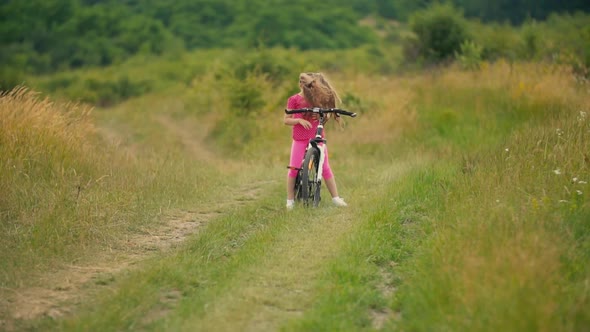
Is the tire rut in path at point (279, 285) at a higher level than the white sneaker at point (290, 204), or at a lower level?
higher

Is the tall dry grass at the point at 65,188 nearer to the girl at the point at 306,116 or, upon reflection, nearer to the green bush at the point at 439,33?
the girl at the point at 306,116

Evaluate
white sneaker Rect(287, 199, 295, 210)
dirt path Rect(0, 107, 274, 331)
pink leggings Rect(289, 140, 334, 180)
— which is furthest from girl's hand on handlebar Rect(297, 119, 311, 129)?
dirt path Rect(0, 107, 274, 331)

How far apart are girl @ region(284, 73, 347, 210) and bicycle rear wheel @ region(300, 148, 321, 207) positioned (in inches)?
8.2

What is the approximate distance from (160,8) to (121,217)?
4865 cm

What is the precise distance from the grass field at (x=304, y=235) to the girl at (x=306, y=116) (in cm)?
44

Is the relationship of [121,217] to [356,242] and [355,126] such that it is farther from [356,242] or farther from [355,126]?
[355,126]

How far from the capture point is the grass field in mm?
4914

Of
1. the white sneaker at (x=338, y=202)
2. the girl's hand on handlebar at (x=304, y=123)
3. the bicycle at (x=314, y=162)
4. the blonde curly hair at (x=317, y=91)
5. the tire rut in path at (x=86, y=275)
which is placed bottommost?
the white sneaker at (x=338, y=202)

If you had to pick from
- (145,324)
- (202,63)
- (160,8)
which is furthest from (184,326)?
(160,8)

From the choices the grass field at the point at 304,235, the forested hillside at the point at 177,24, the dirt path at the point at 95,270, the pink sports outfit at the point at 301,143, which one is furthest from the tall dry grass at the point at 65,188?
the forested hillside at the point at 177,24

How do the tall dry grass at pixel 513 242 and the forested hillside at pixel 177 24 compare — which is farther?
the forested hillside at pixel 177 24

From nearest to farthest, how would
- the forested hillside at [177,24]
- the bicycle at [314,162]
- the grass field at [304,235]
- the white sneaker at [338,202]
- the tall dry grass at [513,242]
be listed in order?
the tall dry grass at [513,242] < the grass field at [304,235] < the bicycle at [314,162] < the white sneaker at [338,202] < the forested hillside at [177,24]

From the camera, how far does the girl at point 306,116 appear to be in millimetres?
8266

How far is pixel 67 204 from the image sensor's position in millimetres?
7695
